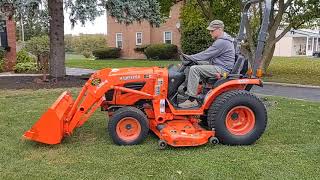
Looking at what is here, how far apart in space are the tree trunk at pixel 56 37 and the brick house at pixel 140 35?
20.4m

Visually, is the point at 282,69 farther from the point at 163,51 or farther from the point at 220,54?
the point at 220,54

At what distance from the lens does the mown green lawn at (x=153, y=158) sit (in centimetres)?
466

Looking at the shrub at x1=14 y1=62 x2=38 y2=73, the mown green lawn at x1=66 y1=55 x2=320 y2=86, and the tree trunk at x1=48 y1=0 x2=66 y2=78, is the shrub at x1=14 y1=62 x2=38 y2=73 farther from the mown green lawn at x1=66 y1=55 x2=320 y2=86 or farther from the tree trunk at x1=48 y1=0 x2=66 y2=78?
the tree trunk at x1=48 y1=0 x2=66 y2=78

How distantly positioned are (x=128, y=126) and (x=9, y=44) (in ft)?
46.4

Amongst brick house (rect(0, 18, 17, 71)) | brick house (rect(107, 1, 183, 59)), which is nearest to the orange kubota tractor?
brick house (rect(0, 18, 17, 71))

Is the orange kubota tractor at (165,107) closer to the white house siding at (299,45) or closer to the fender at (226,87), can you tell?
the fender at (226,87)

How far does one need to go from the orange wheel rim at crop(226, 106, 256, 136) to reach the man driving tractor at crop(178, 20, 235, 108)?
0.56 metres

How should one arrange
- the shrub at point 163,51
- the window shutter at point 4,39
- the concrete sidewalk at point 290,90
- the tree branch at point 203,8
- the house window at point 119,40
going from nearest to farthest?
the concrete sidewalk at point 290,90 → the window shutter at point 4,39 → the tree branch at point 203,8 → the shrub at point 163,51 → the house window at point 119,40

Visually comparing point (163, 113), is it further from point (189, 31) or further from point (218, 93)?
point (189, 31)

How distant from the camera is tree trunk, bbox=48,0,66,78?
1242cm

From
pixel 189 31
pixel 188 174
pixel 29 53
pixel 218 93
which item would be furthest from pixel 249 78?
pixel 189 31

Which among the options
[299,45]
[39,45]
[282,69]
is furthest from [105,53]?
[299,45]

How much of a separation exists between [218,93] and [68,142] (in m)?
2.29

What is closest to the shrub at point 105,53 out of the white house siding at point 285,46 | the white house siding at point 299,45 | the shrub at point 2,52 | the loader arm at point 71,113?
the shrub at point 2,52
